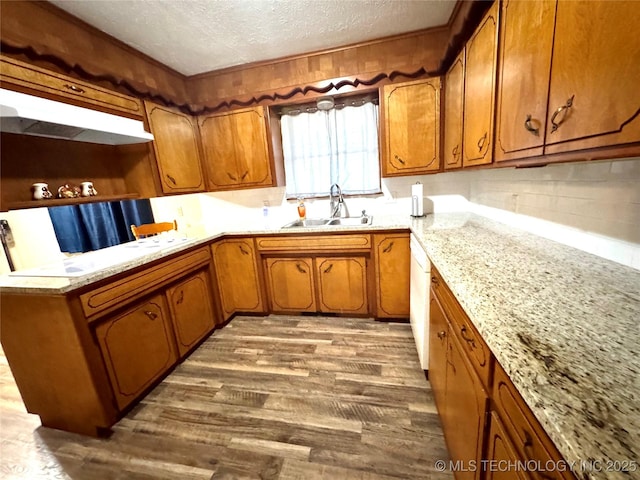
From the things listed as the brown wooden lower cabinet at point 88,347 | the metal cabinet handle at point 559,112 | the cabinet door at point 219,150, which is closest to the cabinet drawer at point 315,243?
the cabinet door at point 219,150

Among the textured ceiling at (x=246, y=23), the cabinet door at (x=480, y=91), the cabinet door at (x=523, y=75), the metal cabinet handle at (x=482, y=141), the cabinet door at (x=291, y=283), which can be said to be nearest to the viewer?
the cabinet door at (x=523, y=75)

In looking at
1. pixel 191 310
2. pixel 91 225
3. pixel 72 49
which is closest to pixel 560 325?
pixel 191 310

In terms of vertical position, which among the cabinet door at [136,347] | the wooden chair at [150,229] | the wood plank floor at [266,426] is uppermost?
the wooden chair at [150,229]

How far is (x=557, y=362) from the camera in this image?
1.74 ft

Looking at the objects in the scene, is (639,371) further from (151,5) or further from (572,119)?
(151,5)

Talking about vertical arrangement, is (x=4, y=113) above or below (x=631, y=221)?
above

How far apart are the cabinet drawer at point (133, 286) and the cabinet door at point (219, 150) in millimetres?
849

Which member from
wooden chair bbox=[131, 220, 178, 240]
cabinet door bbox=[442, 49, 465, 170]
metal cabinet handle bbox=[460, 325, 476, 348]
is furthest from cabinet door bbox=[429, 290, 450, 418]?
wooden chair bbox=[131, 220, 178, 240]

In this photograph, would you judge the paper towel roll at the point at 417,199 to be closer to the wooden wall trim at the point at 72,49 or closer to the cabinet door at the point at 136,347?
the cabinet door at the point at 136,347

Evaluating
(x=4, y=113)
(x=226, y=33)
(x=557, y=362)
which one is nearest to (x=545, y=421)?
(x=557, y=362)

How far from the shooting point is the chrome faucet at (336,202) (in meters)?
2.59

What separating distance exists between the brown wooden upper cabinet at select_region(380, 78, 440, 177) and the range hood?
1.86m

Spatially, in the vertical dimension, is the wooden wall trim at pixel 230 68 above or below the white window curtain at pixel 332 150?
above

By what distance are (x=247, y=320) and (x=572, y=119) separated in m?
2.61
